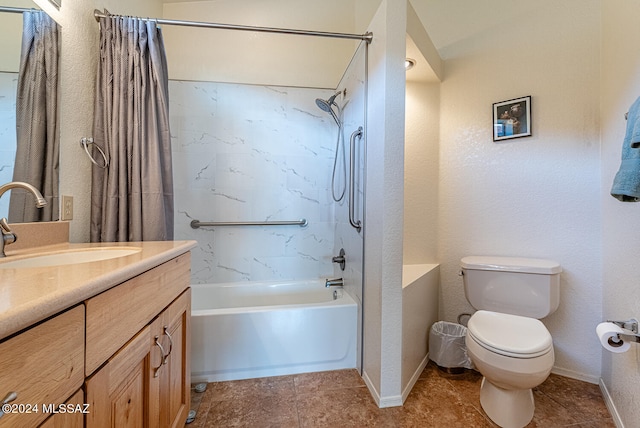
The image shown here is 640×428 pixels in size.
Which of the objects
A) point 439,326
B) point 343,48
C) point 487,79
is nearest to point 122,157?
point 343,48

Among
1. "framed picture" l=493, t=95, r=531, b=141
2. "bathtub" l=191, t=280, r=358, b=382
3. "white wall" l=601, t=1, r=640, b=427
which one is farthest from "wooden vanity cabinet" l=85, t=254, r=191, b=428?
"framed picture" l=493, t=95, r=531, b=141

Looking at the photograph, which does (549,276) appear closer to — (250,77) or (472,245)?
(472,245)

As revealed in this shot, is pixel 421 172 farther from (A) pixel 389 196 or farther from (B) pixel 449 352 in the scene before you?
(B) pixel 449 352

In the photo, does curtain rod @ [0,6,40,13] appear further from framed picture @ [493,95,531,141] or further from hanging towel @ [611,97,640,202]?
framed picture @ [493,95,531,141]

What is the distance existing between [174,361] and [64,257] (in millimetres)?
556

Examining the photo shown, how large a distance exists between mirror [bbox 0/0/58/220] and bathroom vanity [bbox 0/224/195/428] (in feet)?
1.06

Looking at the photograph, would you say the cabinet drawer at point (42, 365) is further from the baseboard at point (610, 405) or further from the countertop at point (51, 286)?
the baseboard at point (610, 405)

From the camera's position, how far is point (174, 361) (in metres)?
1.06

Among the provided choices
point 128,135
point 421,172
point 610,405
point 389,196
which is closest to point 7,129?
point 128,135

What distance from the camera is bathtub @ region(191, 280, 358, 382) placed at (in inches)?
65.2

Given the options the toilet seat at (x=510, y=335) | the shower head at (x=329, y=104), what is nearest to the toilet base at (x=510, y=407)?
the toilet seat at (x=510, y=335)

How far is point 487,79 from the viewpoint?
6.24ft

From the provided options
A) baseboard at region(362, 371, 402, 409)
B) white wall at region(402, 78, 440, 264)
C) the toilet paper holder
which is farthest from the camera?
white wall at region(402, 78, 440, 264)

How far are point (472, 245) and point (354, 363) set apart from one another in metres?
1.16
